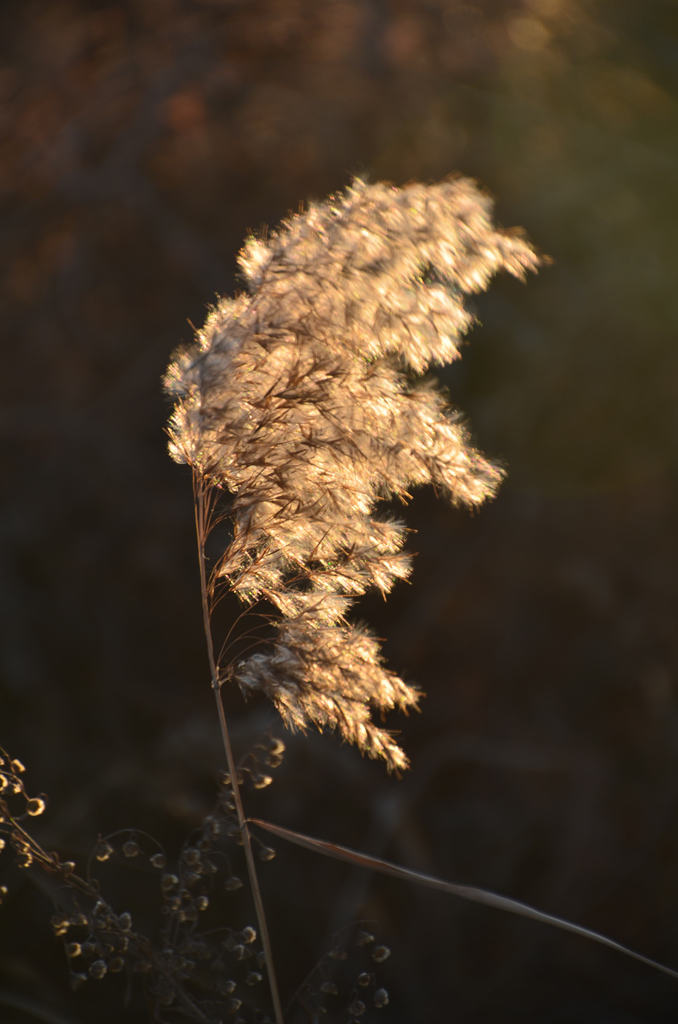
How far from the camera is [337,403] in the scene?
2.56 feet

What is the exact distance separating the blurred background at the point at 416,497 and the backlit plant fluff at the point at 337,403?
31.0 inches

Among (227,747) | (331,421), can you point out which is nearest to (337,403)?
(331,421)

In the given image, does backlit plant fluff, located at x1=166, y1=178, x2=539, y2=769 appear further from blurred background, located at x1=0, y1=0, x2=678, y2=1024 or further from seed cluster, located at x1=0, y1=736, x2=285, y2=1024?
blurred background, located at x1=0, y1=0, x2=678, y2=1024

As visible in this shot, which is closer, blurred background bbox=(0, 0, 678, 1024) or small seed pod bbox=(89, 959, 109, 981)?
small seed pod bbox=(89, 959, 109, 981)

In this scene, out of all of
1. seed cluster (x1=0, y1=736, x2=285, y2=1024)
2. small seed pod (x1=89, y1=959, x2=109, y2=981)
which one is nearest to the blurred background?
seed cluster (x1=0, y1=736, x2=285, y2=1024)

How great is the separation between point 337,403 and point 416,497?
86 centimetres

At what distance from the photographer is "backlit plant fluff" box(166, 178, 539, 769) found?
74cm

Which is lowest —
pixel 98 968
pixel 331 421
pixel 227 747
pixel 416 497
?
pixel 98 968

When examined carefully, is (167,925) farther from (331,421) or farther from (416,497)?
(416,497)

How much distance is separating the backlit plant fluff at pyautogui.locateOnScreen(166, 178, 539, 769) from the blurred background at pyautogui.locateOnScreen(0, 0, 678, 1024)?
79cm

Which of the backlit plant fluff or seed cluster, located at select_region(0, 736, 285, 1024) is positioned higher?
the backlit plant fluff

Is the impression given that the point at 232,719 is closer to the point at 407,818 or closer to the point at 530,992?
the point at 407,818

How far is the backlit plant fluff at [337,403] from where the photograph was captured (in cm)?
74

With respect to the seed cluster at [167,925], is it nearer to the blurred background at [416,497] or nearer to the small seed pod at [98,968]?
the small seed pod at [98,968]
